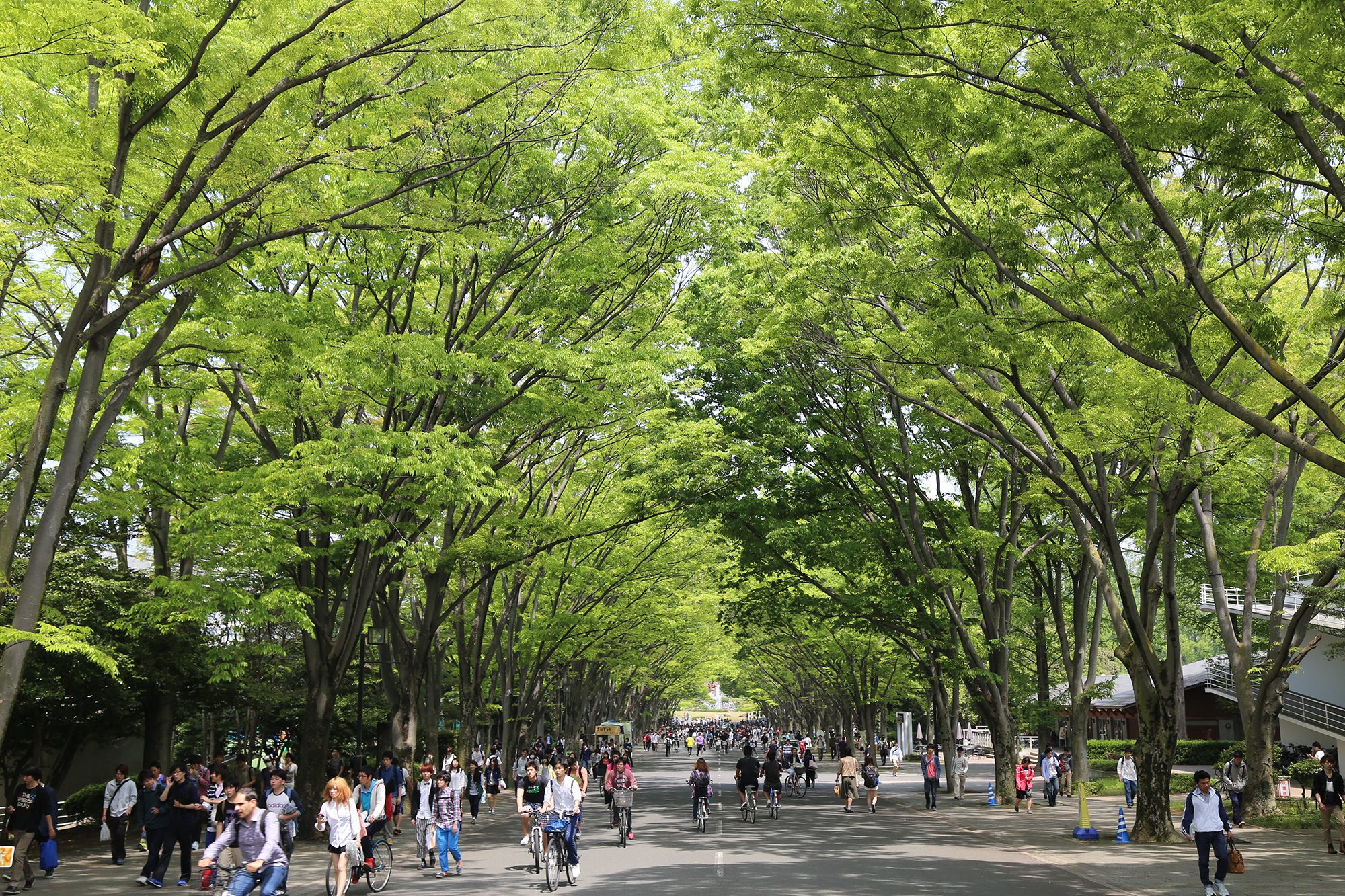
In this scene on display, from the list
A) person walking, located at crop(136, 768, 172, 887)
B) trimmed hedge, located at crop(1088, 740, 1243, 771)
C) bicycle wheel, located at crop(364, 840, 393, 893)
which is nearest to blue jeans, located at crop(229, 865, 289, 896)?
bicycle wheel, located at crop(364, 840, 393, 893)

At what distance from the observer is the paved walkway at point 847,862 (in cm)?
1355

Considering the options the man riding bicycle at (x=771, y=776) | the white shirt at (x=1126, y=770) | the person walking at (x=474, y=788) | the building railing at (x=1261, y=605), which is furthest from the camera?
the building railing at (x=1261, y=605)

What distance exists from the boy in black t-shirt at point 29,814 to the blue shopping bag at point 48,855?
0.18 metres

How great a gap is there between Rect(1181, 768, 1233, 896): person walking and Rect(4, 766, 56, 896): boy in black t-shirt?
46.0 feet

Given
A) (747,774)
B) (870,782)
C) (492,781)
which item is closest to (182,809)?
(747,774)

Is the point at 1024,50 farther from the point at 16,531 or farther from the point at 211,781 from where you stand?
the point at 211,781

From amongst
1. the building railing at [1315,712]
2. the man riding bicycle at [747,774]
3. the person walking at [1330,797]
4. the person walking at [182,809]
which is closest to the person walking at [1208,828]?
the person walking at [1330,797]

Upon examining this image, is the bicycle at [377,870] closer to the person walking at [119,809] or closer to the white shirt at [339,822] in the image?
the white shirt at [339,822]

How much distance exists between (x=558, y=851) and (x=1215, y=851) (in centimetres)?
743

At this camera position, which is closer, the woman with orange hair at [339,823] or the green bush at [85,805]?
the woman with orange hair at [339,823]

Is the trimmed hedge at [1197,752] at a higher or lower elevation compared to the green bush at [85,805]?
higher

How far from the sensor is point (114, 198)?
10977 mm

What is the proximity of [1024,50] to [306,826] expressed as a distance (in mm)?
17179

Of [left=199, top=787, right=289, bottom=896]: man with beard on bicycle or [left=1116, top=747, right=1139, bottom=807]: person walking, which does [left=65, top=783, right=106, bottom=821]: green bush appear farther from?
[left=1116, top=747, right=1139, bottom=807]: person walking
